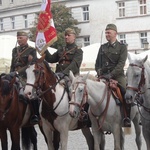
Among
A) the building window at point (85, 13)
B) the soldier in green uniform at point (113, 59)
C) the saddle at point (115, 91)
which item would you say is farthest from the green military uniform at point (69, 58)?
the building window at point (85, 13)

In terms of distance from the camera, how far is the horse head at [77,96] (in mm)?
8859

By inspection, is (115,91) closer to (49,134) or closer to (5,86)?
(49,134)

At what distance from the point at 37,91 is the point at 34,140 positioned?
2626mm

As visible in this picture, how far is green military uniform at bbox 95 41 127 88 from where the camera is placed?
10.1m

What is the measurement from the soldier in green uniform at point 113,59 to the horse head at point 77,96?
1.00m

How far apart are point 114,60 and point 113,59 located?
1.2 inches

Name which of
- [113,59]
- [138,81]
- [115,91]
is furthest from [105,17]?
[138,81]

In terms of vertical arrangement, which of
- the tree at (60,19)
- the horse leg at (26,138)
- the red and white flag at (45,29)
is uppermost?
the tree at (60,19)

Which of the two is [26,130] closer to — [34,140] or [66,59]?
[34,140]

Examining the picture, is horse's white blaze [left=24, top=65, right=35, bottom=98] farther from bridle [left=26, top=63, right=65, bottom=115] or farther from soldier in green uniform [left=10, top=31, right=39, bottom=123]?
soldier in green uniform [left=10, top=31, right=39, bottom=123]

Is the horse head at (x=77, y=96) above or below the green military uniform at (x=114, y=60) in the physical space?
below

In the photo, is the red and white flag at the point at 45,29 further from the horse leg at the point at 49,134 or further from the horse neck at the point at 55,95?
the horse leg at the point at 49,134

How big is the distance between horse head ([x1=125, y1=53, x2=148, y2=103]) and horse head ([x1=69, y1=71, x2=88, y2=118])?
2.59ft

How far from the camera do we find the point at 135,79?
9.03 meters
